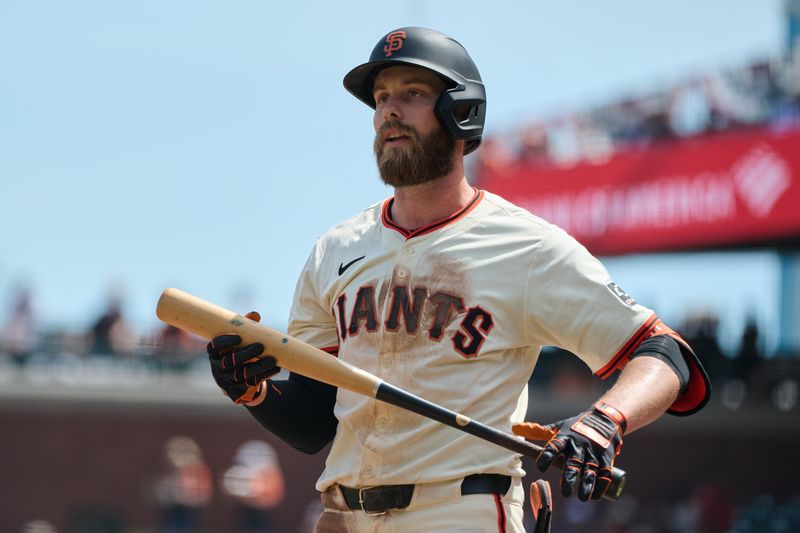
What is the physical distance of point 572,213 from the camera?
873 inches

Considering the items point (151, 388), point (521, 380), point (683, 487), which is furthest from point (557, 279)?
point (151, 388)

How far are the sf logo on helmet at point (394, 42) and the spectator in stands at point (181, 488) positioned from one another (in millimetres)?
16257

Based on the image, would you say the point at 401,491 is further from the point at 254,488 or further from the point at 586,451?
the point at 254,488

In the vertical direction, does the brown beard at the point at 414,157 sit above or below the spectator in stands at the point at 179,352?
above

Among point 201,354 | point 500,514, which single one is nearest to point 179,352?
point 201,354

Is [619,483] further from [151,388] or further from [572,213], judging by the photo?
[151,388]

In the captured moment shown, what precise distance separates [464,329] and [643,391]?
2.05 feet

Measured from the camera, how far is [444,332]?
13.9 feet

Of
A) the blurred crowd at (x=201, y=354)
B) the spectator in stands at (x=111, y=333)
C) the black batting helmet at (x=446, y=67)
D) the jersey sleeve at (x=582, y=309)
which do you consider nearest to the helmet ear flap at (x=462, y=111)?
the black batting helmet at (x=446, y=67)

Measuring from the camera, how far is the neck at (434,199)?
456 centimetres

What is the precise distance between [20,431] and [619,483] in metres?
20.7

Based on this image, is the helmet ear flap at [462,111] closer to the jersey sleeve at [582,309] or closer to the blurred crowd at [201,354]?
the jersey sleeve at [582,309]

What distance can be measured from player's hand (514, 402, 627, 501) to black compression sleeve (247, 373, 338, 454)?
3.81ft

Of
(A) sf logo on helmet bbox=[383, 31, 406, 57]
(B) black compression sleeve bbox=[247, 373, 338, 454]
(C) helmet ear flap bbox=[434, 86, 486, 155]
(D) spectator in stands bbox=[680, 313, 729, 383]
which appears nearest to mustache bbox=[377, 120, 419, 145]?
(C) helmet ear flap bbox=[434, 86, 486, 155]
